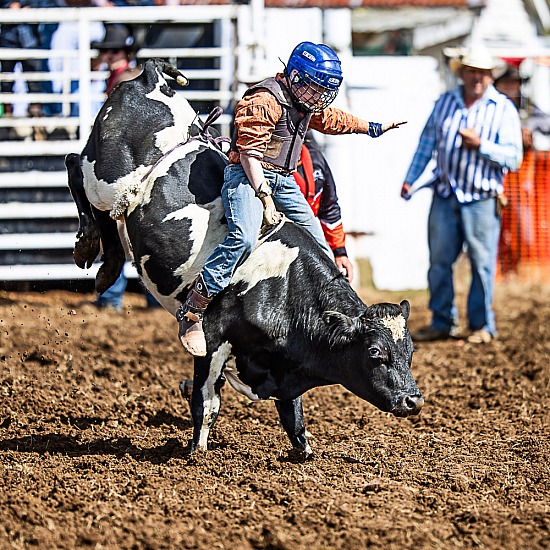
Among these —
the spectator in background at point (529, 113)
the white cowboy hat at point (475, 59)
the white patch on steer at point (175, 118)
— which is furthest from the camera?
the spectator in background at point (529, 113)

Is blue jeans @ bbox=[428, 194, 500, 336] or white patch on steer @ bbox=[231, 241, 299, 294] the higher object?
white patch on steer @ bbox=[231, 241, 299, 294]

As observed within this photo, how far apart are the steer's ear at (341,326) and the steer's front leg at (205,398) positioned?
2.05 ft

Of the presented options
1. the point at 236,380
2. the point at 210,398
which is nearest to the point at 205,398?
the point at 210,398

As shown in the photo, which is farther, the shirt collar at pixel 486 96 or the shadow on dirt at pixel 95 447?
the shirt collar at pixel 486 96

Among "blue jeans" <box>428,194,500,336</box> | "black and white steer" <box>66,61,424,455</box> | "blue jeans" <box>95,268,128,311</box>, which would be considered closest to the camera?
"black and white steer" <box>66,61,424,455</box>

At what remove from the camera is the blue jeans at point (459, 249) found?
8.27 meters

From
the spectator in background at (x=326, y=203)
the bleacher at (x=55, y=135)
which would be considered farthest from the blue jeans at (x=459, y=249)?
the spectator in background at (x=326, y=203)

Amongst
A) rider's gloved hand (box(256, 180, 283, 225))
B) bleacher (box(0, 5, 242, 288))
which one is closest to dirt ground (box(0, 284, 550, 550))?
rider's gloved hand (box(256, 180, 283, 225))

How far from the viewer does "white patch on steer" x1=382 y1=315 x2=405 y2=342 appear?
441 centimetres

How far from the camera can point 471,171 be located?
8.23m

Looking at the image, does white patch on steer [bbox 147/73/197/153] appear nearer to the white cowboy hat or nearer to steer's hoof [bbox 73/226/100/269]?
steer's hoof [bbox 73/226/100/269]

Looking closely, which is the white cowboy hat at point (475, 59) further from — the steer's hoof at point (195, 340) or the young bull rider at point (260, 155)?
the steer's hoof at point (195, 340)

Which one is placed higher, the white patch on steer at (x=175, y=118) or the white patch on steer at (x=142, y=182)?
the white patch on steer at (x=175, y=118)

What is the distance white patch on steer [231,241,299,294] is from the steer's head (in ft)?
1.23
